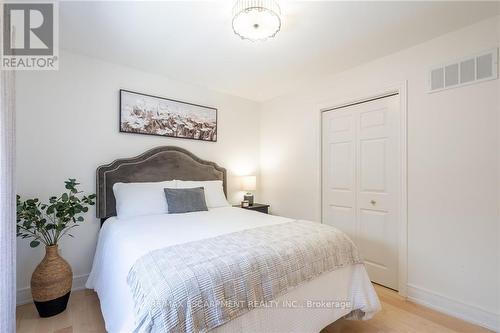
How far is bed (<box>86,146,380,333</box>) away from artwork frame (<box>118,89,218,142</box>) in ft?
1.87

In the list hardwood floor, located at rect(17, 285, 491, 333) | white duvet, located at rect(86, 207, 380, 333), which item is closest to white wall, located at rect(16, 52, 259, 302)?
hardwood floor, located at rect(17, 285, 491, 333)

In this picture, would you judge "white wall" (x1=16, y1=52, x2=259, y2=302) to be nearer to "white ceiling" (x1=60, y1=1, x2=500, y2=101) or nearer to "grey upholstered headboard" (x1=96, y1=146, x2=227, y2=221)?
"grey upholstered headboard" (x1=96, y1=146, x2=227, y2=221)

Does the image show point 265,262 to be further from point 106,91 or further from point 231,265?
point 106,91

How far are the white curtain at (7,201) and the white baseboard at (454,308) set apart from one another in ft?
10.4

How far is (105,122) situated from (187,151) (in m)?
1.02

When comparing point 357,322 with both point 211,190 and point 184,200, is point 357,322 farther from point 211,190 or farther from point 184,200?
point 211,190

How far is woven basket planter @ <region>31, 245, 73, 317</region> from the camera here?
1913 mm

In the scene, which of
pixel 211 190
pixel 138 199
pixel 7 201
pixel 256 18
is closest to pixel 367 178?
pixel 211 190

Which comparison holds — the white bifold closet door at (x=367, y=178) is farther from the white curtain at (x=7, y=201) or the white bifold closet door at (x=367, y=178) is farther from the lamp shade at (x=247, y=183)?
the white curtain at (x=7, y=201)

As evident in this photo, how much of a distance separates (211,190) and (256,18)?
2.11m

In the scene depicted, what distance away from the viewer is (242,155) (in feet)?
12.9

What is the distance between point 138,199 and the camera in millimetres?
2488

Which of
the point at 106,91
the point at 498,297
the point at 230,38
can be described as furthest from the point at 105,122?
the point at 498,297

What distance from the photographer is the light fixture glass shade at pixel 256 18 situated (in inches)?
64.9
